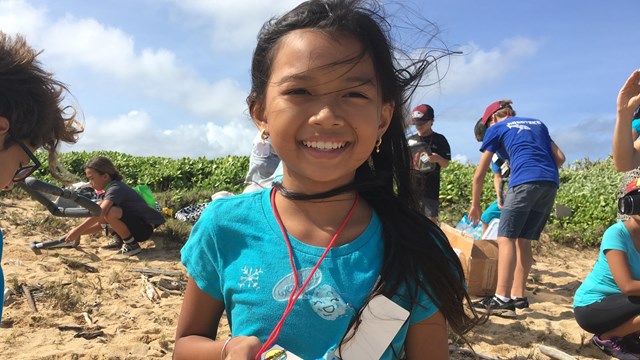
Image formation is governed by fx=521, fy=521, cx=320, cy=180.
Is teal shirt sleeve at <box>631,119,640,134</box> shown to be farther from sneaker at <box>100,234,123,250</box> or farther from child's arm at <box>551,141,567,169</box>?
sneaker at <box>100,234,123,250</box>

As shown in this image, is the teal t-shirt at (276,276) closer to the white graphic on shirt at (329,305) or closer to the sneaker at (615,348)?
the white graphic on shirt at (329,305)

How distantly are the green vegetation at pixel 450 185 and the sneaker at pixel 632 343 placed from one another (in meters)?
4.52

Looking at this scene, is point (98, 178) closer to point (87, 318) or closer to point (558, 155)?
point (87, 318)

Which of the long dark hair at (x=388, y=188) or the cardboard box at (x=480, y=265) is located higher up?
the long dark hair at (x=388, y=188)

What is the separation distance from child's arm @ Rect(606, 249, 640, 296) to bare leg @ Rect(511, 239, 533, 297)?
1225 mm

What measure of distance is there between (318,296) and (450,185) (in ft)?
31.8

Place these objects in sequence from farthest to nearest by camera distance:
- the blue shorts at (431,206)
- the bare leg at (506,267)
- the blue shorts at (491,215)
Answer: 1. the blue shorts at (491,215)
2. the blue shorts at (431,206)
3. the bare leg at (506,267)

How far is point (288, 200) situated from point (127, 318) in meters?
3.37

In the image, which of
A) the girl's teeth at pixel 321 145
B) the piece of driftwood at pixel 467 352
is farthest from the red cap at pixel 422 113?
the girl's teeth at pixel 321 145

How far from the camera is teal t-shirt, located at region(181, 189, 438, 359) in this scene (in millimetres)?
1438

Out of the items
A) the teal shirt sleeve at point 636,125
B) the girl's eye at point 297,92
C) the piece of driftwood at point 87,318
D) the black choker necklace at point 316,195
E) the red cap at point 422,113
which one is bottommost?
the piece of driftwood at point 87,318

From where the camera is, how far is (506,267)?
15.3ft

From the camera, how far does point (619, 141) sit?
361 centimetres

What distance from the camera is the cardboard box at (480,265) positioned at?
16.8ft
